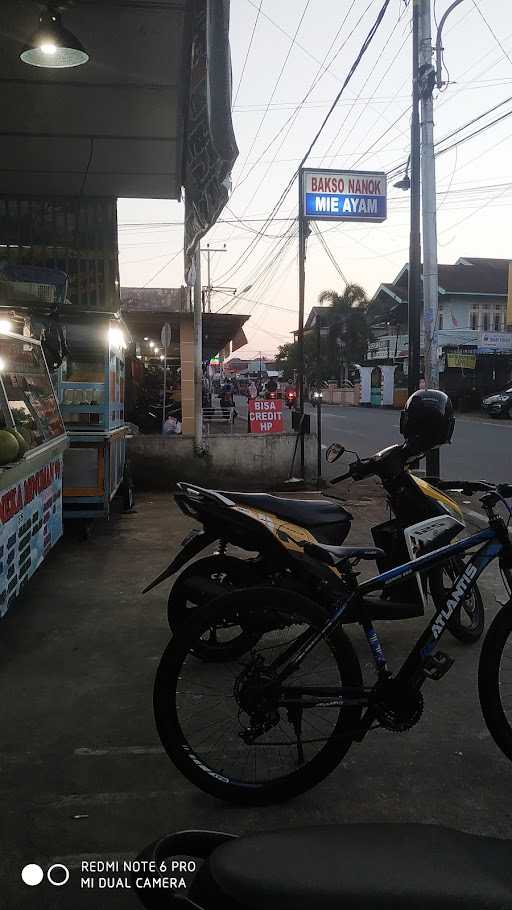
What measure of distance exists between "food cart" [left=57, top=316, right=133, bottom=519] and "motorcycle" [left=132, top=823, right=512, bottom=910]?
551 cm

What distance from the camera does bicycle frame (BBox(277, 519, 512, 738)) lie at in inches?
97.7

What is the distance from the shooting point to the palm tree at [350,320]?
50906 mm

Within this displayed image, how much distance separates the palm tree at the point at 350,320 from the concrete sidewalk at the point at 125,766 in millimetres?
47820

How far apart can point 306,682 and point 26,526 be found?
95.2 inches

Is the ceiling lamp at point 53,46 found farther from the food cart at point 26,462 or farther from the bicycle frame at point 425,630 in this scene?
the bicycle frame at point 425,630

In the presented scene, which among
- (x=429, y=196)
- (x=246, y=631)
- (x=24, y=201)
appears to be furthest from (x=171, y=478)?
(x=246, y=631)

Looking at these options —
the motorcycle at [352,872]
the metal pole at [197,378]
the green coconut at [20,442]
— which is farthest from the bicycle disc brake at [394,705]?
the metal pole at [197,378]

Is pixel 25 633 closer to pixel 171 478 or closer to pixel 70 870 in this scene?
pixel 70 870

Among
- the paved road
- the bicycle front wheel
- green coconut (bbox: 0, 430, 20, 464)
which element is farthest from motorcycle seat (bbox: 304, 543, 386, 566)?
the paved road

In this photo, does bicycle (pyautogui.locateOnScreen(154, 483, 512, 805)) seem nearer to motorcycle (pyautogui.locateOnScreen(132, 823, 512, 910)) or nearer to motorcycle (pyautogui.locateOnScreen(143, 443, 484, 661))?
motorcycle (pyautogui.locateOnScreen(143, 443, 484, 661))

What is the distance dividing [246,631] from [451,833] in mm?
1530

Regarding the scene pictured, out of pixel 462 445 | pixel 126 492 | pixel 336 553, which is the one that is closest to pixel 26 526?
pixel 336 553

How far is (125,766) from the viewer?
9.12 feet

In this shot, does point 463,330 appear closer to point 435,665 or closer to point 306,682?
point 435,665
